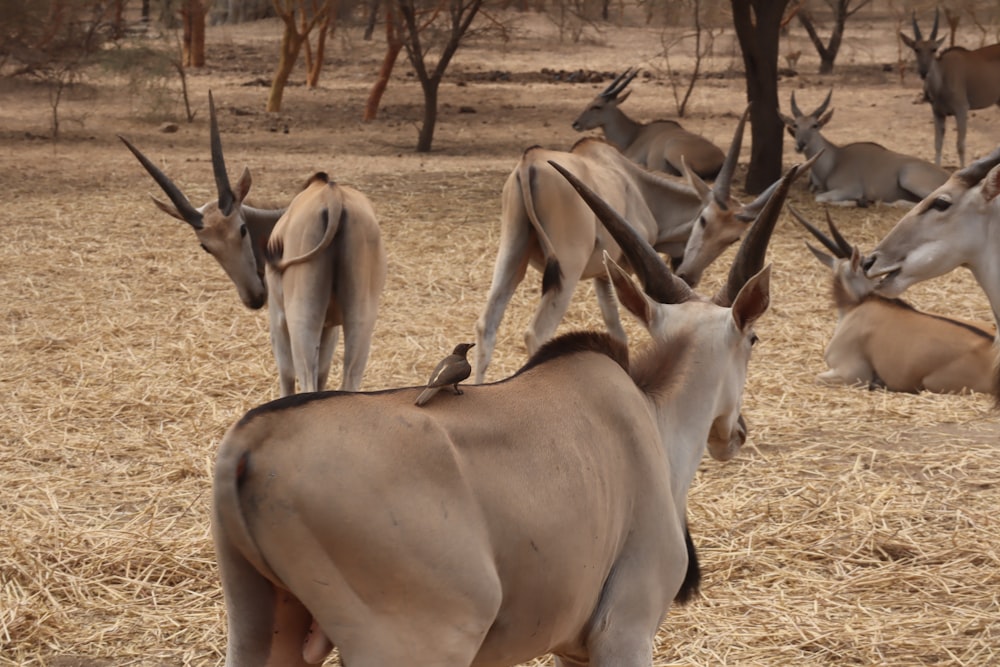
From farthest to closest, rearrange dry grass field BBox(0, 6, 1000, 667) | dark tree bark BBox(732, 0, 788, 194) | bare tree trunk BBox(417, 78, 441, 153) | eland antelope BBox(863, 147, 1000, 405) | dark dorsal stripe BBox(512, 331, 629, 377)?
1. bare tree trunk BBox(417, 78, 441, 153)
2. dark tree bark BBox(732, 0, 788, 194)
3. eland antelope BBox(863, 147, 1000, 405)
4. dry grass field BBox(0, 6, 1000, 667)
5. dark dorsal stripe BBox(512, 331, 629, 377)

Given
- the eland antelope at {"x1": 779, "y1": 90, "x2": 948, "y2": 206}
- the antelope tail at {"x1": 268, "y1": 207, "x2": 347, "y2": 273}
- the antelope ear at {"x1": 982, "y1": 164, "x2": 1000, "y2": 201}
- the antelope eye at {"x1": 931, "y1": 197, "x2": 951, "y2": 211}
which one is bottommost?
the eland antelope at {"x1": 779, "y1": 90, "x2": 948, "y2": 206}

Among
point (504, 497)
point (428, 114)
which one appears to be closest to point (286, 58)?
point (428, 114)

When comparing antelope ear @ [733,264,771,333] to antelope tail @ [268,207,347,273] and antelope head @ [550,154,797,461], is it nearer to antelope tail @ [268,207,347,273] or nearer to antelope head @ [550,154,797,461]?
antelope head @ [550,154,797,461]

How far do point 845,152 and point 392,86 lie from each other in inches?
330

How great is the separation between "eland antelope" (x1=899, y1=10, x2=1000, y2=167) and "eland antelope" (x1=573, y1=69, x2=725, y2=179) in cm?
303

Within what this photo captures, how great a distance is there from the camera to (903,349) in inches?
241

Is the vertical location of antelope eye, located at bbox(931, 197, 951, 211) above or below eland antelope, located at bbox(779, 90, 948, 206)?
above

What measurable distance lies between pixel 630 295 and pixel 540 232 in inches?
113

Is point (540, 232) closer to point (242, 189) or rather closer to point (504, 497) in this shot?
point (242, 189)

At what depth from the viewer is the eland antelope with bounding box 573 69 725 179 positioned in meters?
11.7

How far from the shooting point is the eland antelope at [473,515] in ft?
6.06

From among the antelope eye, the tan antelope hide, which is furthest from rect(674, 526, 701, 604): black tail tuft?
the antelope eye

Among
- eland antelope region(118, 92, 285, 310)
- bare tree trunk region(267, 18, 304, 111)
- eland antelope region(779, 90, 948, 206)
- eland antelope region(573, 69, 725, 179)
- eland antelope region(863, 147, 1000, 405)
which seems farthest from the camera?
bare tree trunk region(267, 18, 304, 111)

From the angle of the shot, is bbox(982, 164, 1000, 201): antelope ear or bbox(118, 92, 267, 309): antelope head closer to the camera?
bbox(982, 164, 1000, 201): antelope ear
